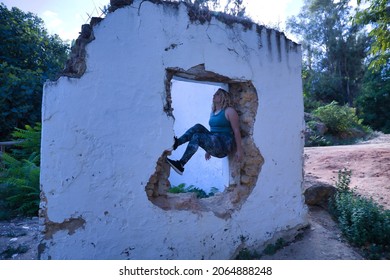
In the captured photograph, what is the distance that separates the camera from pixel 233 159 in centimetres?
395

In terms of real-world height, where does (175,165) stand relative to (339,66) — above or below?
below

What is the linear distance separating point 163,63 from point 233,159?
5.19 feet

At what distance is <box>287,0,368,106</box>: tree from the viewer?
2509 cm

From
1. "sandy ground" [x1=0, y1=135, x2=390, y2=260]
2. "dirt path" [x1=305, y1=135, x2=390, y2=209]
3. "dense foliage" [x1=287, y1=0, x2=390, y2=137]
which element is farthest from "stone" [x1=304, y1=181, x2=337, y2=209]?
"dense foliage" [x1=287, y1=0, x2=390, y2=137]

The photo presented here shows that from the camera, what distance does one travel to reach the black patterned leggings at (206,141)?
360cm

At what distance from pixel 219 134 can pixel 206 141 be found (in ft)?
0.75

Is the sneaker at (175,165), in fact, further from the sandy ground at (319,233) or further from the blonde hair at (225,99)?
the sandy ground at (319,233)

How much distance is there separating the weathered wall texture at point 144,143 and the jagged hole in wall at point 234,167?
1cm

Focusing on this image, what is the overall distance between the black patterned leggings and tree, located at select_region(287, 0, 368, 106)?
22834 mm

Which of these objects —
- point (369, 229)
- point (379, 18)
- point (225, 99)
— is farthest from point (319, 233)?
point (379, 18)

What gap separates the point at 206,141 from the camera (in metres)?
3.62

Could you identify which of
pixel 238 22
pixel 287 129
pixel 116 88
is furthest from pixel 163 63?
pixel 287 129

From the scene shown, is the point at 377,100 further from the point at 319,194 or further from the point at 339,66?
the point at 319,194

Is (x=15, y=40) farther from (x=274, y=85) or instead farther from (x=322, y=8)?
(x=322, y=8)
